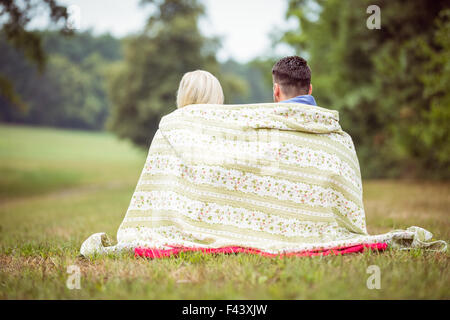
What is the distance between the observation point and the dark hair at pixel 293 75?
3.72 meters

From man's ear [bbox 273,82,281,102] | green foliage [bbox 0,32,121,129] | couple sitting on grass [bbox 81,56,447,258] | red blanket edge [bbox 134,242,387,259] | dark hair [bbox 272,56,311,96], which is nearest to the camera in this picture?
red blanket edge [bbox 134,242,387,259]

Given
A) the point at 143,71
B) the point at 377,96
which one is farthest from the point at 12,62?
the point at 377,96

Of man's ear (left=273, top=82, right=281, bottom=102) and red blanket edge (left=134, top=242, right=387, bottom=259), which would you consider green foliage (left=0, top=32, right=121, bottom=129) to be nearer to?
man's ear (left=273, top=82, right=281, bottom=102)

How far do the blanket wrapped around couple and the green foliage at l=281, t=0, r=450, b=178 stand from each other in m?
5.92

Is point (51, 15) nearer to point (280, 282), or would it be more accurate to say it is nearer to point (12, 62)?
point (280, 282)

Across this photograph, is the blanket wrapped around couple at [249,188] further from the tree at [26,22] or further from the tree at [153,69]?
the tree at [153,69]

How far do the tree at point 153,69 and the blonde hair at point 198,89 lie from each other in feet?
46.4

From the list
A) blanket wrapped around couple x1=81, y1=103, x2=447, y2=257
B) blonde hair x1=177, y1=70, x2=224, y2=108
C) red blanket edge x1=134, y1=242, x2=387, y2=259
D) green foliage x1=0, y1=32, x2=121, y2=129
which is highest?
green foliage x1=0, y1=32, x2=121, y2=129

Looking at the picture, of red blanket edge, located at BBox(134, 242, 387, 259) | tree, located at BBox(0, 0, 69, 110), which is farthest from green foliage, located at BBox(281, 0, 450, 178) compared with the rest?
tree, located at BBox(0, 0, 69, 110)

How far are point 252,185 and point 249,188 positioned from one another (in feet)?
0.13

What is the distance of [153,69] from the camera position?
18.8 metres

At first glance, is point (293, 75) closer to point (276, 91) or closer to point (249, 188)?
point (276, 91)

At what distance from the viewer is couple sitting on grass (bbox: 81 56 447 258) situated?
11.4ft
